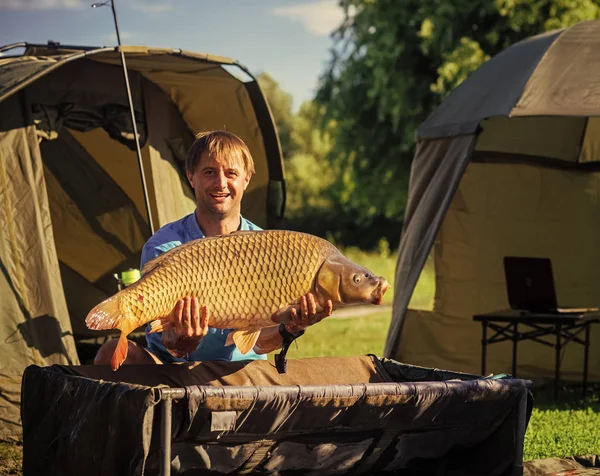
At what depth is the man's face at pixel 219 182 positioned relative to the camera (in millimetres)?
3904

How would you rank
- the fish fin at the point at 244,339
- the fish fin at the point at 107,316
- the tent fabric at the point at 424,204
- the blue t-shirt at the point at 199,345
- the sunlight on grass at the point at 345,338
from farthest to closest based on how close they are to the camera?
the sunlight on grass at the point at 345,338
the tent fabric at the point at 424,204
the blue t-shirt at the point at 199,345
the fish fin at the point at 244,339
the fish fin at the point at 107,316

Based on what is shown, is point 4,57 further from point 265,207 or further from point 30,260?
point 265,207

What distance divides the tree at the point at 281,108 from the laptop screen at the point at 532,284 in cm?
3911

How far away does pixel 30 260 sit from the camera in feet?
21.3

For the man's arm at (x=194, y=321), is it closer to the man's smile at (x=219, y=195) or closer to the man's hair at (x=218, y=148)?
the man's smile at (x=219, y=195)

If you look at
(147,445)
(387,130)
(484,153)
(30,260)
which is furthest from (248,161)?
(387,130)

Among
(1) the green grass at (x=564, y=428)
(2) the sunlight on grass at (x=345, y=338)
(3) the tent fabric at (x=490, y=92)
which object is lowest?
(2) the sunlight on grass at (x=345, y=338)

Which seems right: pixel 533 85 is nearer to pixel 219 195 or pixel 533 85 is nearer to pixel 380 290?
pixel 219 195

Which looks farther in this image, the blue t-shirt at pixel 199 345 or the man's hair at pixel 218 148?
the blue t-shirt at pixel 199 345

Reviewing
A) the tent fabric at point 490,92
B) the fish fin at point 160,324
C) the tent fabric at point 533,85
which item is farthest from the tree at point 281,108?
the fish fin at point 160,324

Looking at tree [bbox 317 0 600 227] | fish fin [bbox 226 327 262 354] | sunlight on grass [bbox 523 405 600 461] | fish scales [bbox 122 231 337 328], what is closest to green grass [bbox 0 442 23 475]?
fish fin [bbox 226 327 262 354]

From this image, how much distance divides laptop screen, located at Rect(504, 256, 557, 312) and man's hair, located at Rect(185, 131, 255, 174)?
393 cm

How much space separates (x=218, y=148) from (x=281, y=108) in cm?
5246

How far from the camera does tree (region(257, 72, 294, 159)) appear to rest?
4845 cm
